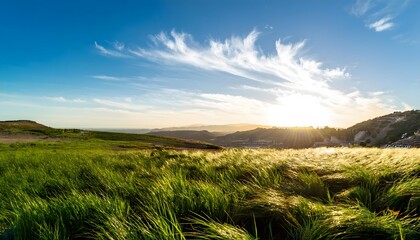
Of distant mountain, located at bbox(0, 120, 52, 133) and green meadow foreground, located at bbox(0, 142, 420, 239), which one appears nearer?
green meadow foreground, located at bbox(0, 142, 420, 239)

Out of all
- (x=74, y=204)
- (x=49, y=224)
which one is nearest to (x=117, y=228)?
(x=49, y=224)

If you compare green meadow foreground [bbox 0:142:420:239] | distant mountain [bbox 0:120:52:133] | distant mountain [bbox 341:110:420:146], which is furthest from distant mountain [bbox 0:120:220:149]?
distant mountain [bbox 341:110:420:146]

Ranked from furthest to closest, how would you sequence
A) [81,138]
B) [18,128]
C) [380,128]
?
[380,128], [18,128], [81,138]

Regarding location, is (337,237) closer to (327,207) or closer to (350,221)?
(350,221)

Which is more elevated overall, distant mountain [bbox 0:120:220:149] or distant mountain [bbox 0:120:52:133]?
distant mountain [bbox 0:120:52:133]

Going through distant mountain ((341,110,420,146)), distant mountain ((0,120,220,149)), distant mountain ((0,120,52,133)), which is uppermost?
distant mountain ((341,110,420,146))

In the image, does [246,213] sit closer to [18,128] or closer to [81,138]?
[81,138]

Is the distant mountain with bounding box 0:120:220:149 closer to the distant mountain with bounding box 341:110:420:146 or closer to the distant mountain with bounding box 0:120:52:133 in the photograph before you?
the distant mountain with bounding box 0:120:52:133

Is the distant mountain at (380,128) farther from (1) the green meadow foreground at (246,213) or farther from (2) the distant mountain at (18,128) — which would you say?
(1) the green meadow foreground at (246,213)

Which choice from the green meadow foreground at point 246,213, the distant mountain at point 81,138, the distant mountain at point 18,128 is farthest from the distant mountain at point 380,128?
the green meadow foreground at point 246,213

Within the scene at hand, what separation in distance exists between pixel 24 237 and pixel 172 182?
234 centimetres

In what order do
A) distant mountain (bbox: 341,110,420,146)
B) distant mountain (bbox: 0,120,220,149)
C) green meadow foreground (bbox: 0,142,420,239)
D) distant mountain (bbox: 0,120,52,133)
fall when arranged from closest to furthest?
green meadow foreground (bbox: 0,142,420,239) < distant mountain (bbox: 0,120,220,149) < distant mountain (bbox: 0,120,52,133) < distant mountain (bbox: 341,110,420,146)

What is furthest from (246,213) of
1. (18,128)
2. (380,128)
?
(380,128)

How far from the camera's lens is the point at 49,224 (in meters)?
3.59
